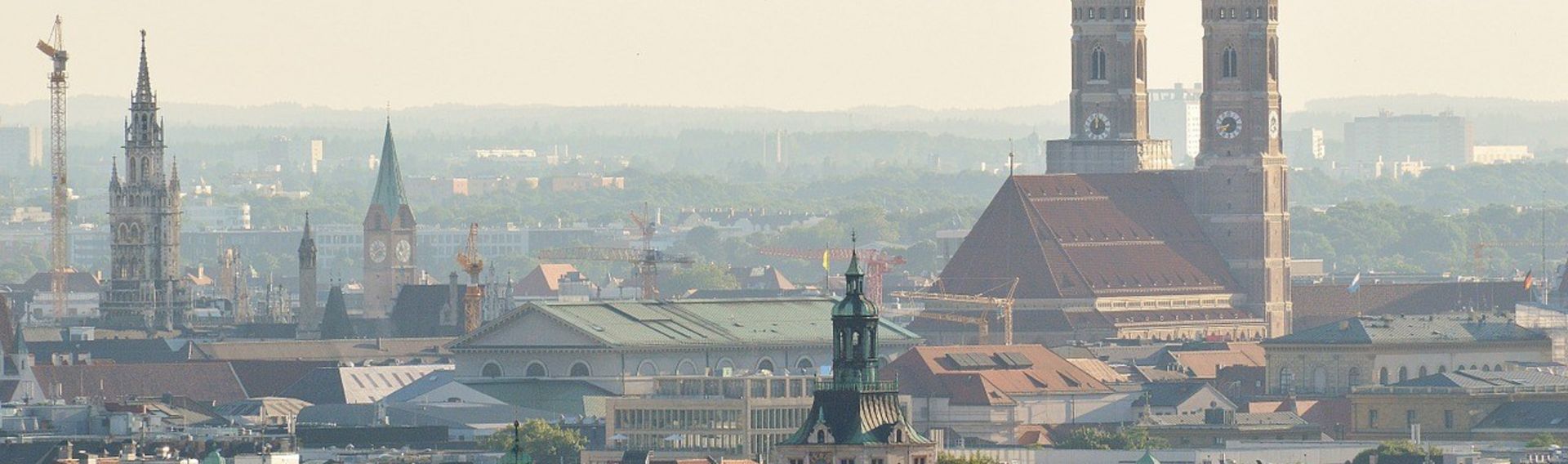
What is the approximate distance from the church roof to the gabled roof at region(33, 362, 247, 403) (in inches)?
1518

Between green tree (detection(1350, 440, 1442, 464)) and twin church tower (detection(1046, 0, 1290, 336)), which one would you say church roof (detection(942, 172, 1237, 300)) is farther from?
green tree (detection(1350, 440, 1442, 464))

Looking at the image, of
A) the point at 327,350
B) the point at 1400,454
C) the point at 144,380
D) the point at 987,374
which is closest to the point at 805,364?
the point at 987,374

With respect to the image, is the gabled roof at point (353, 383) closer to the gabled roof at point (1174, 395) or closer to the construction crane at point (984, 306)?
the gabled roof at point (1174, 395)

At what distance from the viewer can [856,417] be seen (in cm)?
6525

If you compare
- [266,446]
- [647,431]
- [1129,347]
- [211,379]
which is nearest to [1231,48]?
[1129,347]

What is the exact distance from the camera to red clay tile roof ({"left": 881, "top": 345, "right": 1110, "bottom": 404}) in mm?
146875

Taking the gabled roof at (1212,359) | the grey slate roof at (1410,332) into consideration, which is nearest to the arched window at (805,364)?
the grey slate roof at (1410,332)

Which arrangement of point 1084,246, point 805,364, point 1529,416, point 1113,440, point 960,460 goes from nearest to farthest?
point 960,460
point 1113,440
point 1529,416
point 805,364
point 1084,246

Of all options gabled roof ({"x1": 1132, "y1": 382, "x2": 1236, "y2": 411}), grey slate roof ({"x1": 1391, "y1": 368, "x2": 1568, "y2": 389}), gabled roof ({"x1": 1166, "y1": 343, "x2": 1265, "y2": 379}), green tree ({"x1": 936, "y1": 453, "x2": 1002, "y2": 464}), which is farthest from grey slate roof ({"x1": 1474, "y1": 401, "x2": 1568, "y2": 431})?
green tree ({"x1": 936, "y1": 453, "x2": 1002, "y2": 464})

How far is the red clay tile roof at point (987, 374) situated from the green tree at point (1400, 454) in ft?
70.5

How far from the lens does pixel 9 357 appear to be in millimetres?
161250

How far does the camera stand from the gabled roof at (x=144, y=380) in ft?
506

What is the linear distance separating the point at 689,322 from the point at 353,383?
8296 mm

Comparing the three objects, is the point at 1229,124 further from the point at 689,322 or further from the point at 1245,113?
the point at 689,322
